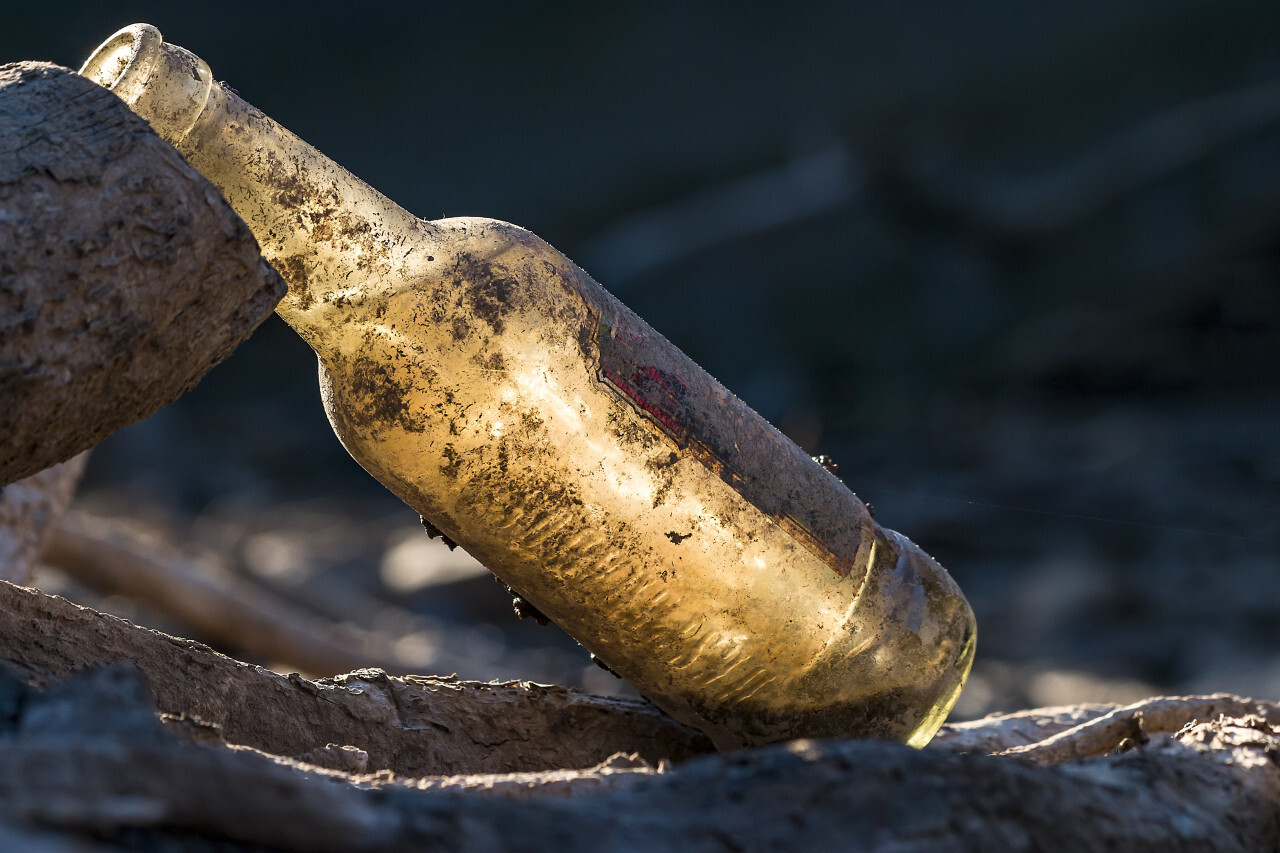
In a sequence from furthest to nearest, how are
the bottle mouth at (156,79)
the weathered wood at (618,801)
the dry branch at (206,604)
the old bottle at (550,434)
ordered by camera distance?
1. the dry branch at (206,604)
2. the old bottle at (550,434)
3. the bottle mouth at (156,79)
4. the weathered wood at (618,801)

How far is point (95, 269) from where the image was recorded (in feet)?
3.97

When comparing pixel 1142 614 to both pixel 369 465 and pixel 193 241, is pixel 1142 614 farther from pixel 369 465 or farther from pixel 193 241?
pixel 193 241

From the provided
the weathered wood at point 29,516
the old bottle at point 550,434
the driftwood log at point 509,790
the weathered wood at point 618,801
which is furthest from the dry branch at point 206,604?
the weathered wood at point 618,801

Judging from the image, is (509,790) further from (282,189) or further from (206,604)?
(206,604)

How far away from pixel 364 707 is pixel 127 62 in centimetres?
103

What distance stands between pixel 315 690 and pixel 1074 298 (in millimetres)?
5500

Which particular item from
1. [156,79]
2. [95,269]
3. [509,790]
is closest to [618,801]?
[509,790]

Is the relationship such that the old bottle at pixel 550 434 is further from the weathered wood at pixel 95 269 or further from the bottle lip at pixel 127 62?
the weathered wood at pixel 95 269

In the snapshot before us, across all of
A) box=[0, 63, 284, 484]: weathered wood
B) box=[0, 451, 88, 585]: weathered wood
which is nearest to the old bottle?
box=[0, 63, 284, 484]: weathered wood

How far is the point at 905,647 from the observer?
173cm

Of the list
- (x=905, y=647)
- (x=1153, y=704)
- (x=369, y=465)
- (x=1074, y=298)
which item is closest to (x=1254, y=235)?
(x=1074, y=298)

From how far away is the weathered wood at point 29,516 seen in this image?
8.74ft

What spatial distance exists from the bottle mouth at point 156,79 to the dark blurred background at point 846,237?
391cm

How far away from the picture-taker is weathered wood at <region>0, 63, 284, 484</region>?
1182 mm
